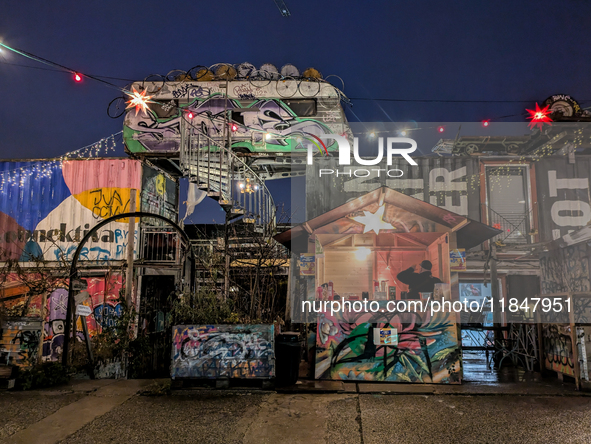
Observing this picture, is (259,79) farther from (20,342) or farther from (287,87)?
(20,342)

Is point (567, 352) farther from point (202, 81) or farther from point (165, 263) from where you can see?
point (202, 81)

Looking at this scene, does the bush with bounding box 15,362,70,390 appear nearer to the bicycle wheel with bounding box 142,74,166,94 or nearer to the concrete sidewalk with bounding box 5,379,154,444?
the concrete sidewalk with bounding box 5,379,154,444

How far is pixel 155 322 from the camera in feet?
47.6

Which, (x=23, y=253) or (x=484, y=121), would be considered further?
(x=484, y=121)

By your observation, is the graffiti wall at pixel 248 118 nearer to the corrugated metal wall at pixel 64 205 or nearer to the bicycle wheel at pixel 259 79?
the bicycle wheel at pixel 259 79

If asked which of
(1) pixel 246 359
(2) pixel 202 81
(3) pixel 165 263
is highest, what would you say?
(2) pixel 202 81

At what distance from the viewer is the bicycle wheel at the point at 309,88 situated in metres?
15.7

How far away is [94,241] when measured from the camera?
542 inches

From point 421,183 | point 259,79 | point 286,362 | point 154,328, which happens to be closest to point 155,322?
point 154,328

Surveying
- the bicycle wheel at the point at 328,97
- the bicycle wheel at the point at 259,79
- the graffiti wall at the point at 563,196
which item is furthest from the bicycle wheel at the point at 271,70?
the graffiti wall at the point at 563,196

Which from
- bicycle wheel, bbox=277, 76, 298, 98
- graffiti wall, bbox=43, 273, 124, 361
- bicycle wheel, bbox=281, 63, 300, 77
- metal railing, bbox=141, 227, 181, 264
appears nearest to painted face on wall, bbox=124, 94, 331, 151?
bicycle wheel, bbox=277, 76, 298, 98

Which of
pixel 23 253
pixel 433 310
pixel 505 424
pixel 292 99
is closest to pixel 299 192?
pixel 292 99

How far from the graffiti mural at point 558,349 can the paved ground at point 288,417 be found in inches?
36.8

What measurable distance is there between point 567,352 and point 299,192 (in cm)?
984
